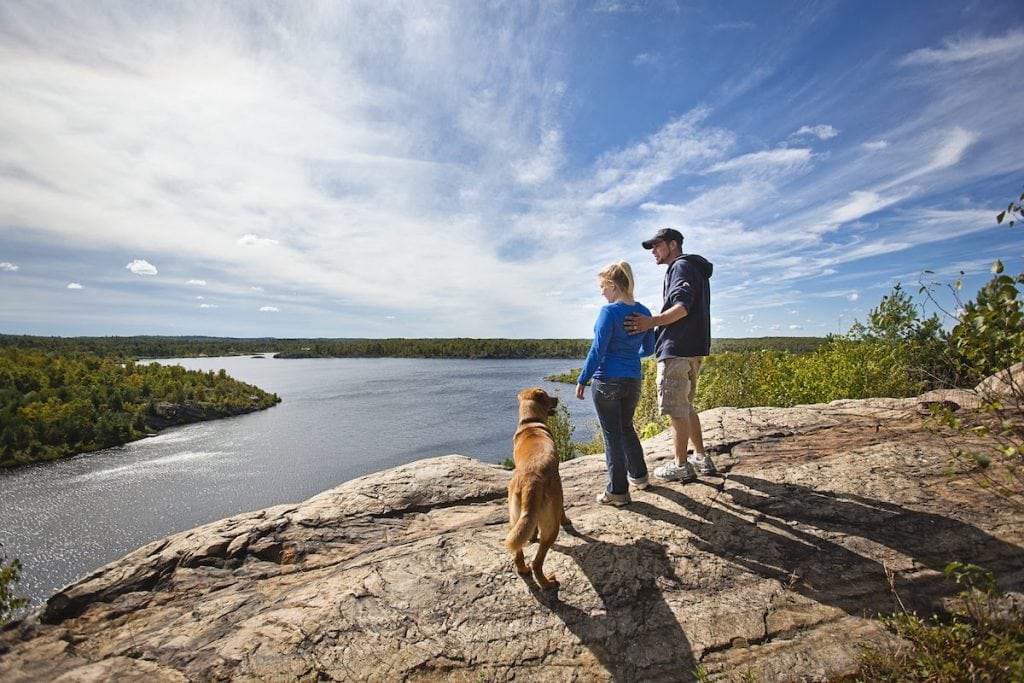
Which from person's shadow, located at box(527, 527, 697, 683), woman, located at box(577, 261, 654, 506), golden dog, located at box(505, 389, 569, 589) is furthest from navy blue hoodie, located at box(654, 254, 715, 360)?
person's shadow, located at box(527, 527, 697, 683)

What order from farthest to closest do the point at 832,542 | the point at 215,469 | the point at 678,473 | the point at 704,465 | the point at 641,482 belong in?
the point at 215,469 < the point at 704,465 < the point at 678,473 < the point at 641,482 < the point at 832,542

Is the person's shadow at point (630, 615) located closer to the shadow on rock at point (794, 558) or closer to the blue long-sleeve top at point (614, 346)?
the shadow on rock at point (794, 558)

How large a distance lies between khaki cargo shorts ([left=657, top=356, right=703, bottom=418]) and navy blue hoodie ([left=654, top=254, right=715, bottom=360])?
0.11 meters

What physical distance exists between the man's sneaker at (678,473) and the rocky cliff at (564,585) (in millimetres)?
160

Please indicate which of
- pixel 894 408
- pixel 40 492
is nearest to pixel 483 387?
pixel 40 492

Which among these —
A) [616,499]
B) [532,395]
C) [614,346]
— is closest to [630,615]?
[616,499]

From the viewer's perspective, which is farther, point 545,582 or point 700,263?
point 700,263

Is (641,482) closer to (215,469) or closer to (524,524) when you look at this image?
(524,524)

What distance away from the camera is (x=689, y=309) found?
5105 mm

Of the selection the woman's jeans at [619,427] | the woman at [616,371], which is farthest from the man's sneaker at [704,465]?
the woman at [616,371]

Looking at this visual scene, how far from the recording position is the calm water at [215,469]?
71.4 feet

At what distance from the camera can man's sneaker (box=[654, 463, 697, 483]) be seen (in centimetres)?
575

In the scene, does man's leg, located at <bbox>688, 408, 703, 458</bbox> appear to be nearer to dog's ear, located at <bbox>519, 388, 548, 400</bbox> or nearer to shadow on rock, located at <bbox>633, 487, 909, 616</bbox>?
shadow on rock, located at <bbox>633, 487, 909, 616</bbox>

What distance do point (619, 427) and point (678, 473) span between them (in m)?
1.41
